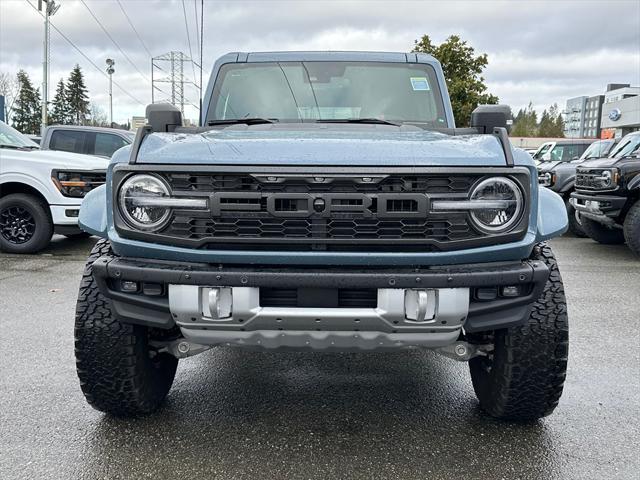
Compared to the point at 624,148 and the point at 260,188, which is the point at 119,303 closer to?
the point at 260,188

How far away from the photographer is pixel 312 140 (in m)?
2.58

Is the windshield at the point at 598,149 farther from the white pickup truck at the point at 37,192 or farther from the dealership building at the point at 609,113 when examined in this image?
the white pickup truck at the point at 37,192

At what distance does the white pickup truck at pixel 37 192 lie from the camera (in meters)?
7.75

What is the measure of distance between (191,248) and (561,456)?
6.16 feet

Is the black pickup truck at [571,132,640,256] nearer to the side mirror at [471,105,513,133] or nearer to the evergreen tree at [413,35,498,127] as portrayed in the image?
the side mirror at [471,105,513,133]

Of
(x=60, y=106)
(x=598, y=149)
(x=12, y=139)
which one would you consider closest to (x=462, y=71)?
(x=598, y=149)

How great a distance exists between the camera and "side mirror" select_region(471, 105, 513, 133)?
316 centimetres

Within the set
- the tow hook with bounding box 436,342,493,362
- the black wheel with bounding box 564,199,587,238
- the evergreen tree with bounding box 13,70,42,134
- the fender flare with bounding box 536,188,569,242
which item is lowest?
the black wheel with bounding box 564,199,587,238

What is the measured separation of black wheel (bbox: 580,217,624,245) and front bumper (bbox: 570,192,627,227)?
0.86 metres

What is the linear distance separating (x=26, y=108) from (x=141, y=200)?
6626 centimetres

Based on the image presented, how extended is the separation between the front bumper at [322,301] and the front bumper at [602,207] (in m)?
6.47

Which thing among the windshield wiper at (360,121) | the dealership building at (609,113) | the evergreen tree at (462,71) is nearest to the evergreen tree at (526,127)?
the dealership building at (609,113)

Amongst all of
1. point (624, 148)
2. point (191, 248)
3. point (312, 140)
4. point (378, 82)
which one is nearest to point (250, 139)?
point (312, 140)

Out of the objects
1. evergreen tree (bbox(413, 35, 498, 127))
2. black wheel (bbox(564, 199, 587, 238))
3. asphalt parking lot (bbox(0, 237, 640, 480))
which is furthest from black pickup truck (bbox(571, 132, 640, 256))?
evergreen tree (bbox(413, 35, 498, 127))
